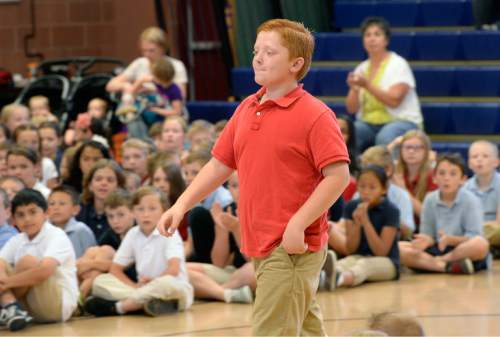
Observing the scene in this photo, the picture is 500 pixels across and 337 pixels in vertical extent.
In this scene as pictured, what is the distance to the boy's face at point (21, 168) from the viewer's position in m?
8.24

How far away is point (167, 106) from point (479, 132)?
8.43ft

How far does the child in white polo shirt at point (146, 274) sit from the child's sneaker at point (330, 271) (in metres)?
0.85

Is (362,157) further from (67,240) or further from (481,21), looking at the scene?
(481,21)

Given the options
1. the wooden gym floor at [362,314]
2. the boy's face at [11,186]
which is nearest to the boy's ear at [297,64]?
the wooden gym floor at [362,314]

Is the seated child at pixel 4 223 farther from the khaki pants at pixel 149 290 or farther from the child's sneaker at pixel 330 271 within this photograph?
the child's sneaker at pixel 330 271

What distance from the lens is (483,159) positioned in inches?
330

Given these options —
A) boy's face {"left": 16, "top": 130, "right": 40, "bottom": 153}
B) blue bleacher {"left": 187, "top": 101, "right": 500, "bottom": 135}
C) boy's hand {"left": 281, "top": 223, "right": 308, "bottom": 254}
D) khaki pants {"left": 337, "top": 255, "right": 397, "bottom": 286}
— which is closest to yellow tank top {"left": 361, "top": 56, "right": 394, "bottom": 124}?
blue bleacher {"left": 187, "top": 101, "right": 500, "bottom": 135}

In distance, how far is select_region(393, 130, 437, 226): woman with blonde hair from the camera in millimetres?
8555

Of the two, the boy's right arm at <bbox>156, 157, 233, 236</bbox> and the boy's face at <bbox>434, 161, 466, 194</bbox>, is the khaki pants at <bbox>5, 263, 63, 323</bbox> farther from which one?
the boy's face at <bbox>434, 161, 466, 194</bbox>

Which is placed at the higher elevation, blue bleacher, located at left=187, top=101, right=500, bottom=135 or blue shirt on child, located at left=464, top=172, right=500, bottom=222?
blue bleacher, located at left=187, top=101, right=500, bottom=135

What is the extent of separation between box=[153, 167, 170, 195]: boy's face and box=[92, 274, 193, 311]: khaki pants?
1.08 meters

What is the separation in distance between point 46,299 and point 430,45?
5291 millimetres

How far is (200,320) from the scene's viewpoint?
667cm

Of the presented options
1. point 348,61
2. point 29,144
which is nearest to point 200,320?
point 29,144
